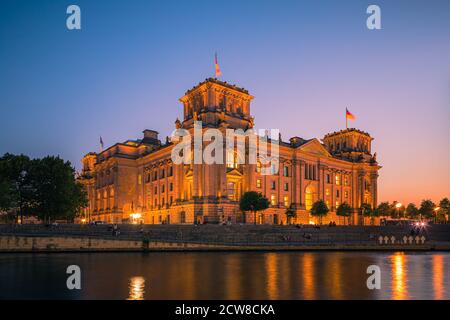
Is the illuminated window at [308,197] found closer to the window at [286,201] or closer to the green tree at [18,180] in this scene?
the window at [286,201]

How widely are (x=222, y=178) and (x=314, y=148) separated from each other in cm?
3462

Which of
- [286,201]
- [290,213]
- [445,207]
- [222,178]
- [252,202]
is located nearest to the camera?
[252,202]

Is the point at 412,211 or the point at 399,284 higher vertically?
the point at 399,284

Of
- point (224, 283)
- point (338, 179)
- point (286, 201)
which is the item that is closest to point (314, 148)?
point (338, 179)

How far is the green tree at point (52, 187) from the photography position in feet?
235

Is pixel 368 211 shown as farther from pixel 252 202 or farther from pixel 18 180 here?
pixel 18 180

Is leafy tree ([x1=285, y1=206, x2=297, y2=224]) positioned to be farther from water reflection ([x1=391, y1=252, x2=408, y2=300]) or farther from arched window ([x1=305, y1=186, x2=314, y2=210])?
water reflection ([x1=391, y1=252, x2=408, y2=300])

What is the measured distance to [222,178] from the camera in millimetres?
81812

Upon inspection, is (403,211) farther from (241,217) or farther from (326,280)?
(326,280)

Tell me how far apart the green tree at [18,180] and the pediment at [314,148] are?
61.6 metres

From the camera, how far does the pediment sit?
10203cm
